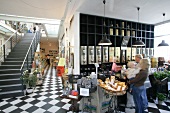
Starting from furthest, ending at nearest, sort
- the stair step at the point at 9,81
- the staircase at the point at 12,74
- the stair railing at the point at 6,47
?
1. the stair railing at the point at 6,47
2. the stair step at the point at 9,81
3. the staircase at the point at 12,74

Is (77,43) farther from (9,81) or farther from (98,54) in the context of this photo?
(9,81)

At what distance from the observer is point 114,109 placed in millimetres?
3178

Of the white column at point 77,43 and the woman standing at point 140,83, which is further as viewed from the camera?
the white column at point 77,43

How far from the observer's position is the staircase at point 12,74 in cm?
460

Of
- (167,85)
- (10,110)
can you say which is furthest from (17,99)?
(167,85)

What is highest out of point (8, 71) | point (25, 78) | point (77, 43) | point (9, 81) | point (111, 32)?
point (111, 32)

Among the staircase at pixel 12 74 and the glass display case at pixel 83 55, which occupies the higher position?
the glass display case at pixel 83 55

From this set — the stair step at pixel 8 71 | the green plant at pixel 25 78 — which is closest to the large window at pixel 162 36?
the green plant at pixel 25 78

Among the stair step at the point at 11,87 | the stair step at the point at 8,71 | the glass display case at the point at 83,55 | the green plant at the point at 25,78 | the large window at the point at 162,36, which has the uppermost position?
the large window at the point at 162,36

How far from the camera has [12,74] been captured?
541 centimetres

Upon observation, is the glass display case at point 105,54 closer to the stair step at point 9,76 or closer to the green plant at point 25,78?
the green plant at point 25,78

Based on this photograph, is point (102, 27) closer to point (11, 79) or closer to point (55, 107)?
point (55, 107)

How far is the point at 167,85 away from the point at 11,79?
6003 millimetres

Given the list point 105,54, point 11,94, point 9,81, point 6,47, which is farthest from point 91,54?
point 6,47
